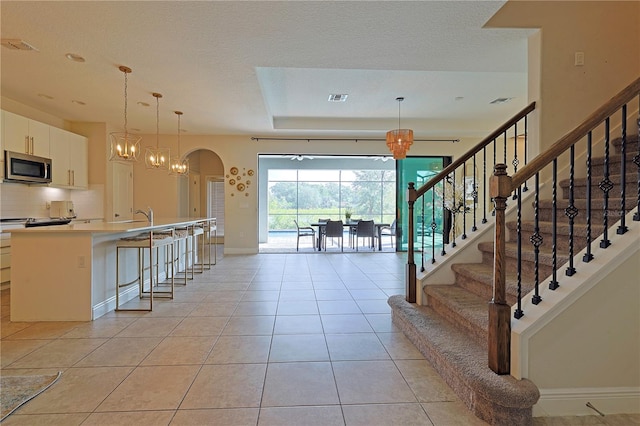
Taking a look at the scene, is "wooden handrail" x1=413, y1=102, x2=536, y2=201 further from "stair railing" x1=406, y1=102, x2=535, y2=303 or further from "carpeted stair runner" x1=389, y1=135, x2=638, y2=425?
"carpeted stair runner" x1=389, y1=135, x2=638, y2=425

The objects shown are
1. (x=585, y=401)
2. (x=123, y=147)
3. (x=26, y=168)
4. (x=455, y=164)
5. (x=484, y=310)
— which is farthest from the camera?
(x=26, y=168)

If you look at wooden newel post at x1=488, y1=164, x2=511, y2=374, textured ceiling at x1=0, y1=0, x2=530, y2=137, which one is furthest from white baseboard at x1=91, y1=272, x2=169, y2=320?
wooden newel post at x1=488, y1=164, x2=511, y2=374

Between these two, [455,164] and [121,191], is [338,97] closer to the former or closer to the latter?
[455,164]

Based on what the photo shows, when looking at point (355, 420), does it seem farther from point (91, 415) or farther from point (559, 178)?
point (559, 178)

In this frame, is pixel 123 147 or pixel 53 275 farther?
pixel 123 147

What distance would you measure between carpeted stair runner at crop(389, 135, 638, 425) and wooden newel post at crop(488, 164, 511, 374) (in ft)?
0.28

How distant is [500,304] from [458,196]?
12.4ft

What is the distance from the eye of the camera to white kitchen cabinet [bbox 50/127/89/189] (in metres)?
5.14

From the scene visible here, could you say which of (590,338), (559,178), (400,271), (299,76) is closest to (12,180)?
(299,76)

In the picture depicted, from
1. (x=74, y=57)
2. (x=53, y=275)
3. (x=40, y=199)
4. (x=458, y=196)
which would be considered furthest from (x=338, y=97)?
(x=40, y=199)

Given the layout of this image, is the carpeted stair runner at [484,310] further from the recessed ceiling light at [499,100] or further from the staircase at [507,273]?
the recessed ceiling light at [499,100]

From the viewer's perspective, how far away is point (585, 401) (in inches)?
61.6

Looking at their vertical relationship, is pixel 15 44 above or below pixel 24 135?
above

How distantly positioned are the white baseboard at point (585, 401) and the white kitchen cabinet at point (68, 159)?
6.69m
